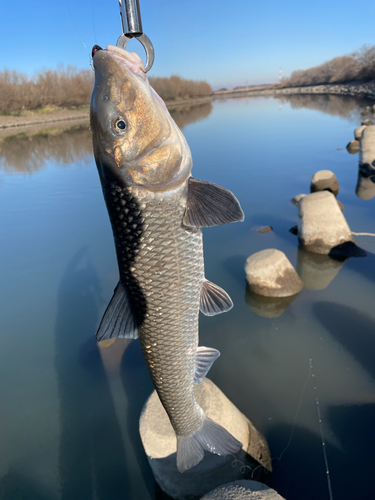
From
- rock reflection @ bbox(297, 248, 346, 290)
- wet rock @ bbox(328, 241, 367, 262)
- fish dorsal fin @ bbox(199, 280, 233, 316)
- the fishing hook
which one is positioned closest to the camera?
the fishing hook

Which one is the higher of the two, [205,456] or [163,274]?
[163,274]

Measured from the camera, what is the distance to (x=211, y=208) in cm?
165

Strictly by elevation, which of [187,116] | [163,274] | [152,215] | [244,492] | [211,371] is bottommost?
[211,371]

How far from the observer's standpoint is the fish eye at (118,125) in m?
1.50

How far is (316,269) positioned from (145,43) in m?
6.09

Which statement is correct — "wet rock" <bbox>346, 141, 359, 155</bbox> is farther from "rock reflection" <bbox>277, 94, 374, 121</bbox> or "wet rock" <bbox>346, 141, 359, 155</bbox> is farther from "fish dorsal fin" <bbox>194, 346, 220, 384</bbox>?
"fish dorsal fin" <bbox>194, 346, 220, 384</bbox>

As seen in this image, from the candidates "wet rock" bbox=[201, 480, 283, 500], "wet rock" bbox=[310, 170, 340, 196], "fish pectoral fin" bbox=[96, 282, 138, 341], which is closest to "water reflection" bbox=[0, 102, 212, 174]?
"wet rock" bbox=[310, 170, 340, 196]

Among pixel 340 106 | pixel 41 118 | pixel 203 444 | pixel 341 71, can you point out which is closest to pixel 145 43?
pixel 203 444

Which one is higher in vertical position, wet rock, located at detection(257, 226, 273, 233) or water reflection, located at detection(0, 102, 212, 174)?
water reflection, located at detection(0, 102, 212, 174)

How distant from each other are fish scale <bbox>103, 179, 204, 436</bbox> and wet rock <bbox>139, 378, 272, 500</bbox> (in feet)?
3.19

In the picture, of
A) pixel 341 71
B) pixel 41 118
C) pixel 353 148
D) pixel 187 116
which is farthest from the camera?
pixel 341 71

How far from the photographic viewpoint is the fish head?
1.46 metres

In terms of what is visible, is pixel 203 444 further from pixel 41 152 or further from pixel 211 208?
pixel 41 152

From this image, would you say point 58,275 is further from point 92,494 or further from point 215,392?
point 215,392
